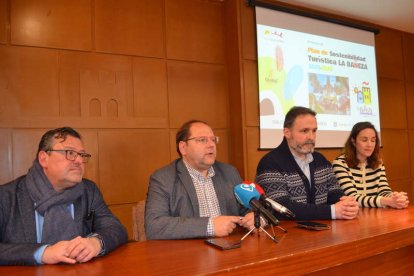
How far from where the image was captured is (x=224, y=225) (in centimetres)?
154

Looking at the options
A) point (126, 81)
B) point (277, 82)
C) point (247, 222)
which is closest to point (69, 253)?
point (247, 222)

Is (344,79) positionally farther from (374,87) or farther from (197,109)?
(197,109)

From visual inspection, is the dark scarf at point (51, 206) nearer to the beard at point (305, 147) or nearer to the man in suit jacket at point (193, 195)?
Answer: the man in suit jacket at point (193, 195)

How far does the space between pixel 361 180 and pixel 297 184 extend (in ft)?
2.27

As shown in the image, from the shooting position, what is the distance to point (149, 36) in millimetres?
3787

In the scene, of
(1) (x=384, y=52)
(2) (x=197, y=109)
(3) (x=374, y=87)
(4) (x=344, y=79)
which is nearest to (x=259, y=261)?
(2) (x=197, y=109)

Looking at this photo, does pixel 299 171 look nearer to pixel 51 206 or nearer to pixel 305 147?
pixel 305 147

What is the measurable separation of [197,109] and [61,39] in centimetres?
158

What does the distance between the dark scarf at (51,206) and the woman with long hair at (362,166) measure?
1.76 metres

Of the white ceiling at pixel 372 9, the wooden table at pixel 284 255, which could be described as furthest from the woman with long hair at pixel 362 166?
the white ceiling at pixel 372 9

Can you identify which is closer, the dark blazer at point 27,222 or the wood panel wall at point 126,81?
the dark blazer at point 27,222

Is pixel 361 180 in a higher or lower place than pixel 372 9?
lower

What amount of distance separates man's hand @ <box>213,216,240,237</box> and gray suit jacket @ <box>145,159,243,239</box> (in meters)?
0.05

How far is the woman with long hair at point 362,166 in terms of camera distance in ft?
8.10
